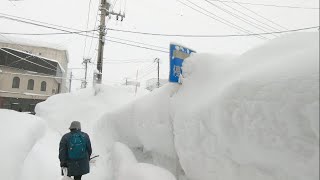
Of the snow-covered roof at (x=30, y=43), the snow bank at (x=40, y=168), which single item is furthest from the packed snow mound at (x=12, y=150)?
the snow-covered roof at (x=30, y=43)

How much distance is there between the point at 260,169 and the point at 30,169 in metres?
5.21

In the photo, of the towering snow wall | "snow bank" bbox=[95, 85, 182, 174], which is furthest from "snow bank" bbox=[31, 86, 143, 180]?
the towering snow wall

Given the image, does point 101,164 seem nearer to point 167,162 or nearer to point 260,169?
point 167,162

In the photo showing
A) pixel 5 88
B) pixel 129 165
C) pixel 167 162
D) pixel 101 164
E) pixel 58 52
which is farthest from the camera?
pixel 58 52

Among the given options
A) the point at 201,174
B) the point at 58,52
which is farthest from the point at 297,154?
the point at 58,52

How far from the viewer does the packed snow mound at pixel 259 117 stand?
87.7 inches

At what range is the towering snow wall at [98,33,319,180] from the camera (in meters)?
2.24

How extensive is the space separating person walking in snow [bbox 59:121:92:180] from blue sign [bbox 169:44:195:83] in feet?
6.42

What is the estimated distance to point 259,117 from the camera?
2.63 meters

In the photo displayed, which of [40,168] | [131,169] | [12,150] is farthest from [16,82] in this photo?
[131,169]

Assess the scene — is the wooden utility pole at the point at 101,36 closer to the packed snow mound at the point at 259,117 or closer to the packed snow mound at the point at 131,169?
the packed snow mound at the point at 131,169

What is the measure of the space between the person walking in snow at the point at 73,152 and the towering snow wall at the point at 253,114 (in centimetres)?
173

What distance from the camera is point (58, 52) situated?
1961 inches

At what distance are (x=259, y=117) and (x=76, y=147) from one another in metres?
3.73
